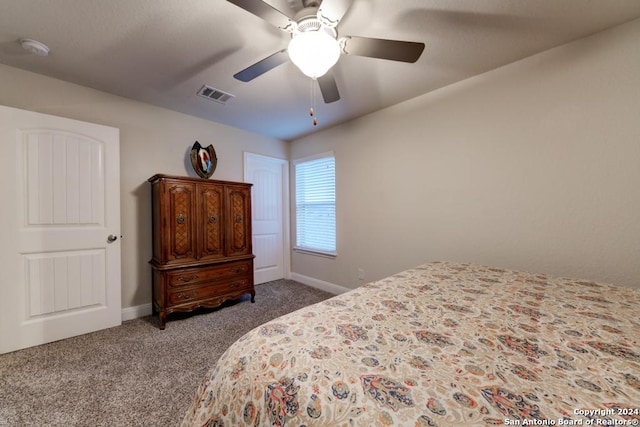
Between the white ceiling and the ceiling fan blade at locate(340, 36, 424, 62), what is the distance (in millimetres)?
276

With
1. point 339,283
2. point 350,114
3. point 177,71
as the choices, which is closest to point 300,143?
point 350,114

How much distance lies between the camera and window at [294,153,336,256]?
3.45m

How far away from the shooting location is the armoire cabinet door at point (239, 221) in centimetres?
293

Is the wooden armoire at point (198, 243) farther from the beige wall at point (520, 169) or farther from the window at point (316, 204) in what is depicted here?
the beige wall at point (520, 169)

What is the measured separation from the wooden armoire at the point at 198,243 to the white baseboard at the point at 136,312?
4.1 inches

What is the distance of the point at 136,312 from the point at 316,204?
2.57 m

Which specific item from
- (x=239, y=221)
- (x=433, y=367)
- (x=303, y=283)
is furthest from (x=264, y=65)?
(x=303, y=283)

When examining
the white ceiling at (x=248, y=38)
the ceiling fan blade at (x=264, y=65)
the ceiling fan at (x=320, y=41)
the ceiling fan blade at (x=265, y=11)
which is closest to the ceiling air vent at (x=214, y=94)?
the white ceiling at (x=248, y=38)

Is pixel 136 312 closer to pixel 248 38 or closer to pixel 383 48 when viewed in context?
pixel 248 38

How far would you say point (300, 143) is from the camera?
387 cm

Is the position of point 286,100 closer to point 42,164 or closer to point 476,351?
point 42,164

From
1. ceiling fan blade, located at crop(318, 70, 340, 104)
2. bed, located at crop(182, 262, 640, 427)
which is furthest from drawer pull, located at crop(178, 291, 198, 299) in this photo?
ceiling fan blade, located at crop(318, 70, 340, 104)

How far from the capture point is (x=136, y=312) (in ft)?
8.53

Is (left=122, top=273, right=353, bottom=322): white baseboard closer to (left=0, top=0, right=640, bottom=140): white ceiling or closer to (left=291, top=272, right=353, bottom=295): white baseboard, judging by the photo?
(left=291, top=272, right=353, bottom=295): white baseboard
